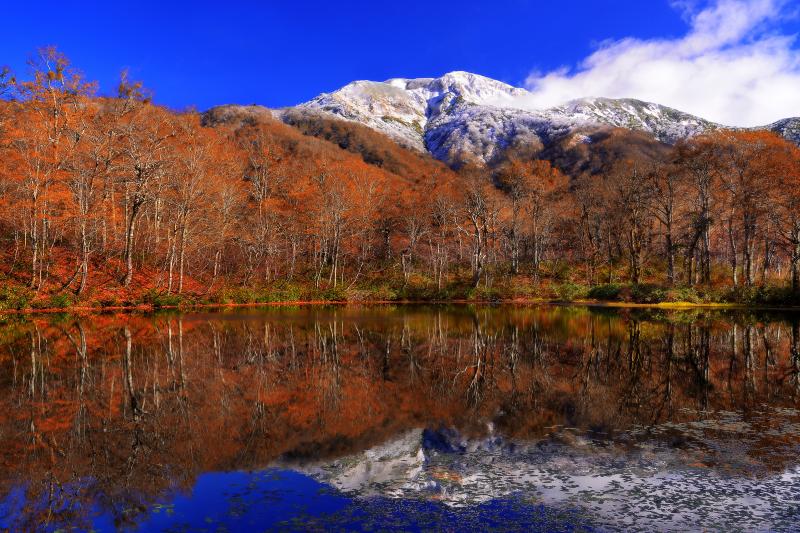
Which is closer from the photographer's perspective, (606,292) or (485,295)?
(606,292)

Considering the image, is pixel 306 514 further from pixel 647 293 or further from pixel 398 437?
pixel 647 293

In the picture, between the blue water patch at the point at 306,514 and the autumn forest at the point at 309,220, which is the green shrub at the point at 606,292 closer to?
the autumn forest at the point at 309,220

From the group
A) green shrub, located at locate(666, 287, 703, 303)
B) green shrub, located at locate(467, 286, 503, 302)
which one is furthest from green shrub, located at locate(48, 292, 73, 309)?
green shrub, located at locate(666, 287, 703, 303)

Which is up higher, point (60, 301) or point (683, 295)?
point (683, 295)

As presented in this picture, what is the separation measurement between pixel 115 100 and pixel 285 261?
2388cm

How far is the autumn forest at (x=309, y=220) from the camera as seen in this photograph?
128 feet

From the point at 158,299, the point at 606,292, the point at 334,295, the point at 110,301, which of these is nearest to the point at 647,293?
the point at 606,292

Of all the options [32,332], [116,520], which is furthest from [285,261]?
[116,520]

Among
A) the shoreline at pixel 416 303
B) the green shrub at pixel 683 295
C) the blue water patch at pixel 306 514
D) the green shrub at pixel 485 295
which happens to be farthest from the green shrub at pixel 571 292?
the blue water patch at pixel 306 514

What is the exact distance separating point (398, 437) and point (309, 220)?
52575 millimetres

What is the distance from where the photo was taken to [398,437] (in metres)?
10.0

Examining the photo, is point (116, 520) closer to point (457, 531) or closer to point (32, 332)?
point (457, 531)

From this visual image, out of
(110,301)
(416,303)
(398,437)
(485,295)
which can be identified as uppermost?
(485,295)

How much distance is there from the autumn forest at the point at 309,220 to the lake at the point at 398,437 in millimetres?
22761
